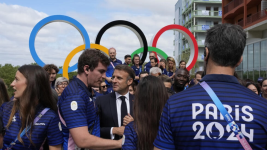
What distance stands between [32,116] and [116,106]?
1.54 m

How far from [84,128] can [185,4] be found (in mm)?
67992

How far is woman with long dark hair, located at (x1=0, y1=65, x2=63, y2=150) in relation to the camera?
275cm

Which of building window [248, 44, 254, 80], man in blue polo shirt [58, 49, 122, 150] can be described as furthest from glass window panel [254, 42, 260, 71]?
man in blue polo shirt [58, 49, 122, 150]

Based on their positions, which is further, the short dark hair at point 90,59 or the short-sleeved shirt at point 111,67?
the short-sleeved shirt at point 111,67

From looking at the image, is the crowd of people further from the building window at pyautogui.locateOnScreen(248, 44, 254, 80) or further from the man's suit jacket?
the building window at pyautogui.locateOnScreen(248, 44, 254, 80)

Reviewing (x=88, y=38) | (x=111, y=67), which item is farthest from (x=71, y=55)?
(x=111, y=67)

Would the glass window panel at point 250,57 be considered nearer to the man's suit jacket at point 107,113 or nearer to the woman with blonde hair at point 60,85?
the woman with blonde hair at point 60,85

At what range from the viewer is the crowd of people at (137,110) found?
1.81m

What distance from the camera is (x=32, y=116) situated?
2773mm

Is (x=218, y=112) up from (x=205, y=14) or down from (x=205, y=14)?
down

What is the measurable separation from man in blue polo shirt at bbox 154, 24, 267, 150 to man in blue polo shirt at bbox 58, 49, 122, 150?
104cm

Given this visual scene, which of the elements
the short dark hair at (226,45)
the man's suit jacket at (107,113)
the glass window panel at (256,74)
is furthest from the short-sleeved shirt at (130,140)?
the glass window panel at (256,74)

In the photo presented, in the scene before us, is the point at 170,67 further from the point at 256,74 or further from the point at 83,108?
the point at 256,74

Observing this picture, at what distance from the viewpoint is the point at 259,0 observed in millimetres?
22719
